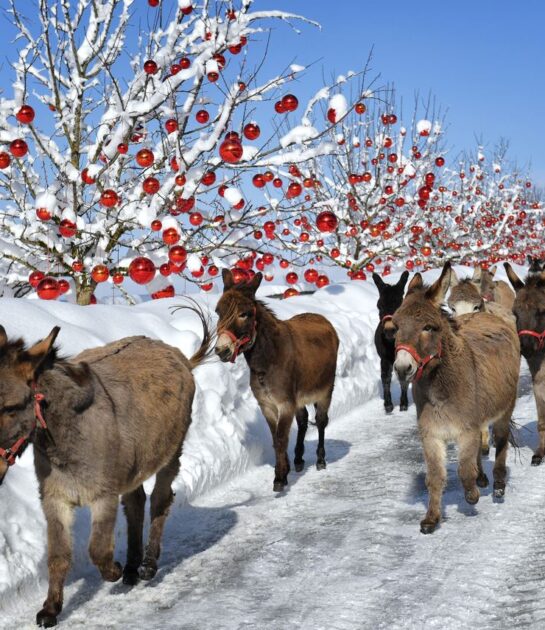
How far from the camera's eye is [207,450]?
727 centimetres

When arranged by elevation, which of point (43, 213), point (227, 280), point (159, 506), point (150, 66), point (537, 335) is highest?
point (150, 66)

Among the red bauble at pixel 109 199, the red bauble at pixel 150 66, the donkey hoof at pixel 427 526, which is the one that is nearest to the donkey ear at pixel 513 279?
the donkey hoof at pixel 427 526

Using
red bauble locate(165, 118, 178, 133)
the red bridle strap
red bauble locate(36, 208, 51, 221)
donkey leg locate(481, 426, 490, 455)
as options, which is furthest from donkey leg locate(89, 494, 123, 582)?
red bauble locate(165, 118, 178, 133)

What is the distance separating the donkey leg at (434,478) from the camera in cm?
565

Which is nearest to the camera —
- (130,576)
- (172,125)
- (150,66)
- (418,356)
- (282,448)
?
(130,576)

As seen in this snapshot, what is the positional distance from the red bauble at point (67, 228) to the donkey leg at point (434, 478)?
498 cm

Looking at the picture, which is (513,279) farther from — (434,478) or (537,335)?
(434,478)

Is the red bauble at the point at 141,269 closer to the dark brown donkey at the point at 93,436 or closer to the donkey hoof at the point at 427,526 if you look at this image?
the dark brown donkey at the point at 93,436

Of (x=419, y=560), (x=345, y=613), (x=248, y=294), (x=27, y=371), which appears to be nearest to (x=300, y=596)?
(x=345, y=613)

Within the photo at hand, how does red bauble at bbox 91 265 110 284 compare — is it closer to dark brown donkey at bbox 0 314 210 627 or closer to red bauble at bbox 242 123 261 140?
red bauble at bbox 242 123 261 140

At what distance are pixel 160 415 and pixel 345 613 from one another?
1859mm

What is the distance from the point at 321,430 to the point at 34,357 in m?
4.70

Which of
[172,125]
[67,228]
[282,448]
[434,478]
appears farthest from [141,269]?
[434,478]

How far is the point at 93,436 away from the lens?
14.5 feet
